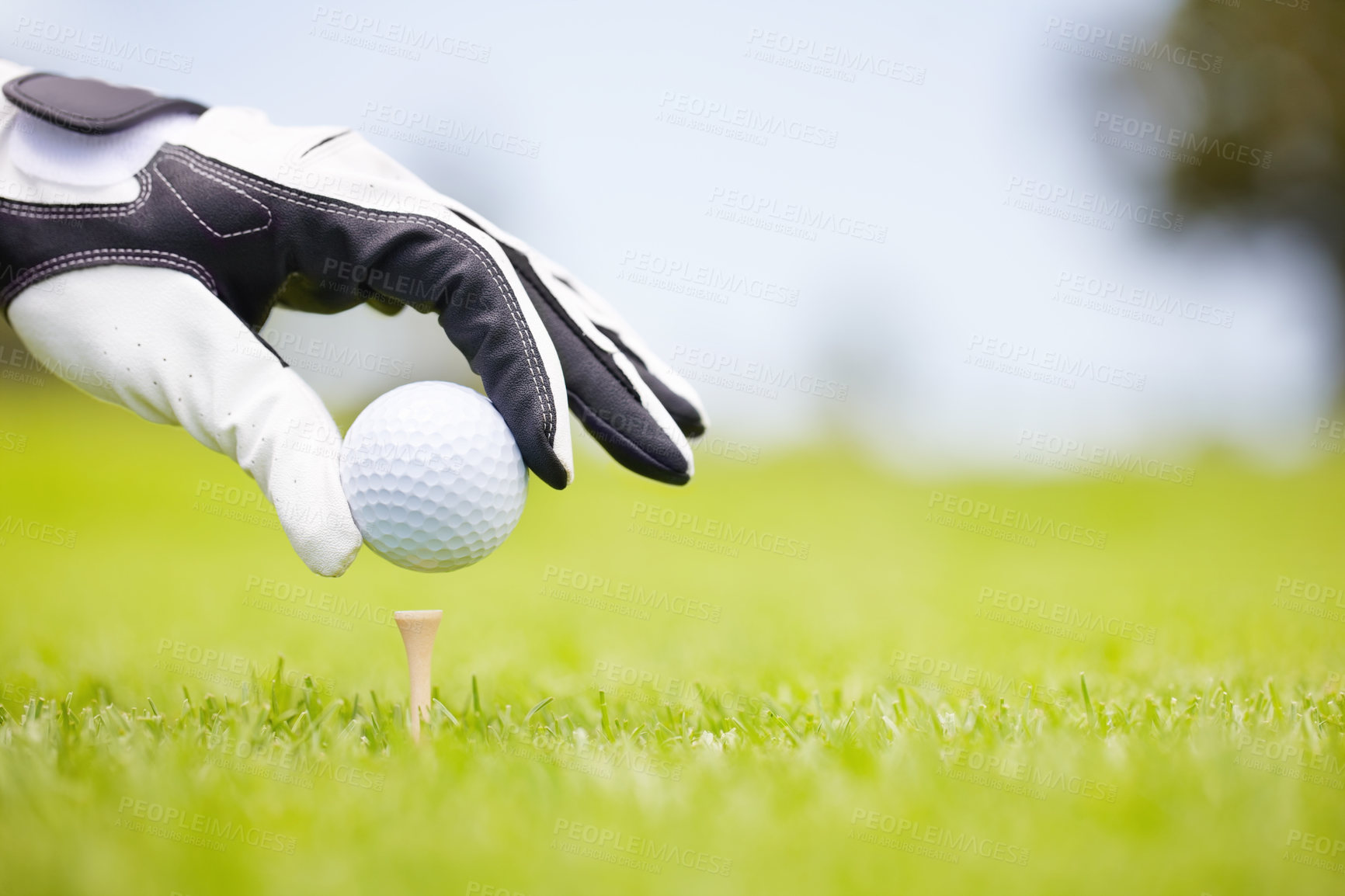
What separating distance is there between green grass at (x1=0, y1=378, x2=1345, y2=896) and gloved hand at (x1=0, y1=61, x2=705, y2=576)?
64 centimetres

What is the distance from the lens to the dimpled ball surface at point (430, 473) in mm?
2191

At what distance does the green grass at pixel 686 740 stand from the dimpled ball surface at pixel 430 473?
0.43 metres

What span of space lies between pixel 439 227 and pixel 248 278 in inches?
23.2

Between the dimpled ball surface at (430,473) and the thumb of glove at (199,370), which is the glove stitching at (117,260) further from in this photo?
the dimpled ball surface at (430,473)

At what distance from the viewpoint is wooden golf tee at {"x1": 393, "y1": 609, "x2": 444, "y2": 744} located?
7.07 ft

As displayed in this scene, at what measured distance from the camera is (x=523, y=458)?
233 cm

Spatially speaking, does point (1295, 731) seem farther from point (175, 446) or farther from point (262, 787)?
point (175, 446)

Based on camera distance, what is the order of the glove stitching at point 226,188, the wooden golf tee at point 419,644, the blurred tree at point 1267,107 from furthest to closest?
the blurred tree at point 1267,107
the glove stitching at point 226,188
the wooden golf tee at point 419,644

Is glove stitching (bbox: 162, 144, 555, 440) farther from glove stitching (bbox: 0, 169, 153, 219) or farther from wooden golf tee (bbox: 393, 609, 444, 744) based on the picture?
wooden golf tee (bbox: 393, 609, 444, 744)

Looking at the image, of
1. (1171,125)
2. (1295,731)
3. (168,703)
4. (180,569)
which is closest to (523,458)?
(168,703)

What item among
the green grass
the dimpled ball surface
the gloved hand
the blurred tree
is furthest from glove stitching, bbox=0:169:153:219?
the blurred tree

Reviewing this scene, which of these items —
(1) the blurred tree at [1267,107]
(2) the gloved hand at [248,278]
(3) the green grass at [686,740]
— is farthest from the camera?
(1) the blurred tree at [1267,107]

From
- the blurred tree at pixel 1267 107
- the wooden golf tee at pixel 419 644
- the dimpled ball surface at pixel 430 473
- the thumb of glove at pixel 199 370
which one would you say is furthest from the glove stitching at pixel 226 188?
the blurred tree at pixel 1267 107

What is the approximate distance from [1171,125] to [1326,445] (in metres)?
9.39
